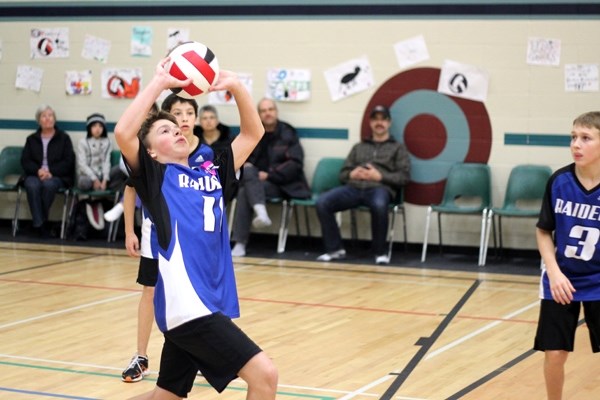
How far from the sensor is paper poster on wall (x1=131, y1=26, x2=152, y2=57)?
1226 cm

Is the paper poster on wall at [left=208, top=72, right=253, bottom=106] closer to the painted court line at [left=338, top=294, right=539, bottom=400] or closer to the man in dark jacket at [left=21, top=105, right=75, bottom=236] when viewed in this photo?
the man in dark jacket at [left=21, top=105, right=75, bottom=236]

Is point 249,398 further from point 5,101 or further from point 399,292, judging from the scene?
point 5,101

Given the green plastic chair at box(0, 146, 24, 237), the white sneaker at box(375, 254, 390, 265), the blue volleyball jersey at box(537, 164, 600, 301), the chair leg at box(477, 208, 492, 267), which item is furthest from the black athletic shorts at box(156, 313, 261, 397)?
the green plastic chair at box(0, 146, 24, 237)

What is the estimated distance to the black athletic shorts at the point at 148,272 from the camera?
5648 mm

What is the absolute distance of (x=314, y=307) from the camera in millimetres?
8242

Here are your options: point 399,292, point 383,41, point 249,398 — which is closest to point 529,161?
point 383,41

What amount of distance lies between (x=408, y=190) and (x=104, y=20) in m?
4.28

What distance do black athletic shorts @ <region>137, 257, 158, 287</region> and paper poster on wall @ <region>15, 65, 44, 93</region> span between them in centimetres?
777

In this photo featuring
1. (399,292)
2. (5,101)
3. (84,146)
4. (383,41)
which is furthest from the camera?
(5,101)

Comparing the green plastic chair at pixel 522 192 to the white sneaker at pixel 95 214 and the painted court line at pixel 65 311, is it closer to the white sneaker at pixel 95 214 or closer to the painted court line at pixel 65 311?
the painted court line at pixel 65 311

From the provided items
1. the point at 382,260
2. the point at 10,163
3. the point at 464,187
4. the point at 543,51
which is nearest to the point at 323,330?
the point at 382,260

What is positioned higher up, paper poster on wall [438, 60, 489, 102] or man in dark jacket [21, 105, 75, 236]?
paper poster on wall [438, 60, 489, 102]

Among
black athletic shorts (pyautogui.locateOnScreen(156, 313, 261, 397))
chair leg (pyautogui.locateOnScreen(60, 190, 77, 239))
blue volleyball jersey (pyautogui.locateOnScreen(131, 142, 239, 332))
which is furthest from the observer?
chair leg (pyautogui.locateOnScreen(60, 190, 77, 239))

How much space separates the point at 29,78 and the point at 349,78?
4.20 meters
